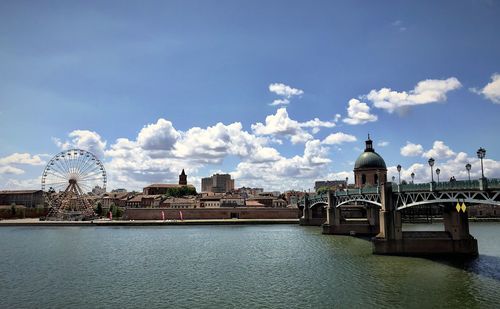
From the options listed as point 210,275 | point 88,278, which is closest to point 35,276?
point 88,278

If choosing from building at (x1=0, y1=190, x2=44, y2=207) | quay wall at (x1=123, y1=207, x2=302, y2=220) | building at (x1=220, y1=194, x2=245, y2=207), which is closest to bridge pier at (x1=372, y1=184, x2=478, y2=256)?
quay wall at (x1=123, y1=207, x2=302, y2=220)

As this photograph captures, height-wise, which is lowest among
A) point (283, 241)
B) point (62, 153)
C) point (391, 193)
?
point (283, 241)

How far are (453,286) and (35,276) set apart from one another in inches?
1606

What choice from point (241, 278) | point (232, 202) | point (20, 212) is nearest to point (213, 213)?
point (232, 202)

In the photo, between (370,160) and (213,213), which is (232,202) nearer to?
(213,213)

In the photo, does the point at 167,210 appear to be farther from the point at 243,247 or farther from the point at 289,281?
the point at 289,281

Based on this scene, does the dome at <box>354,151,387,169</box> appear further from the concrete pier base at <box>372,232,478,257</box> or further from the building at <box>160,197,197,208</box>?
the concrete pier base at <box>372,232,478,257</box>

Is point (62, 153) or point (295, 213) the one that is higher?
point (62, 153)

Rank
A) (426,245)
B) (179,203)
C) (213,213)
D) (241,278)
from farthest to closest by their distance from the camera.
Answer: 1. (179,203)
2. (213,213)
3. (426,245)
4. (241,278)

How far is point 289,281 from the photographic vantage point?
37656 mm

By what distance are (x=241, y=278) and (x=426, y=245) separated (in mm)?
26516

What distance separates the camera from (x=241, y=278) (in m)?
39.2

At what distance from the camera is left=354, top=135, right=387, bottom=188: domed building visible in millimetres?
116975

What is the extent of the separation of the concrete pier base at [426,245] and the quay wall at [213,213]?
80.3m
